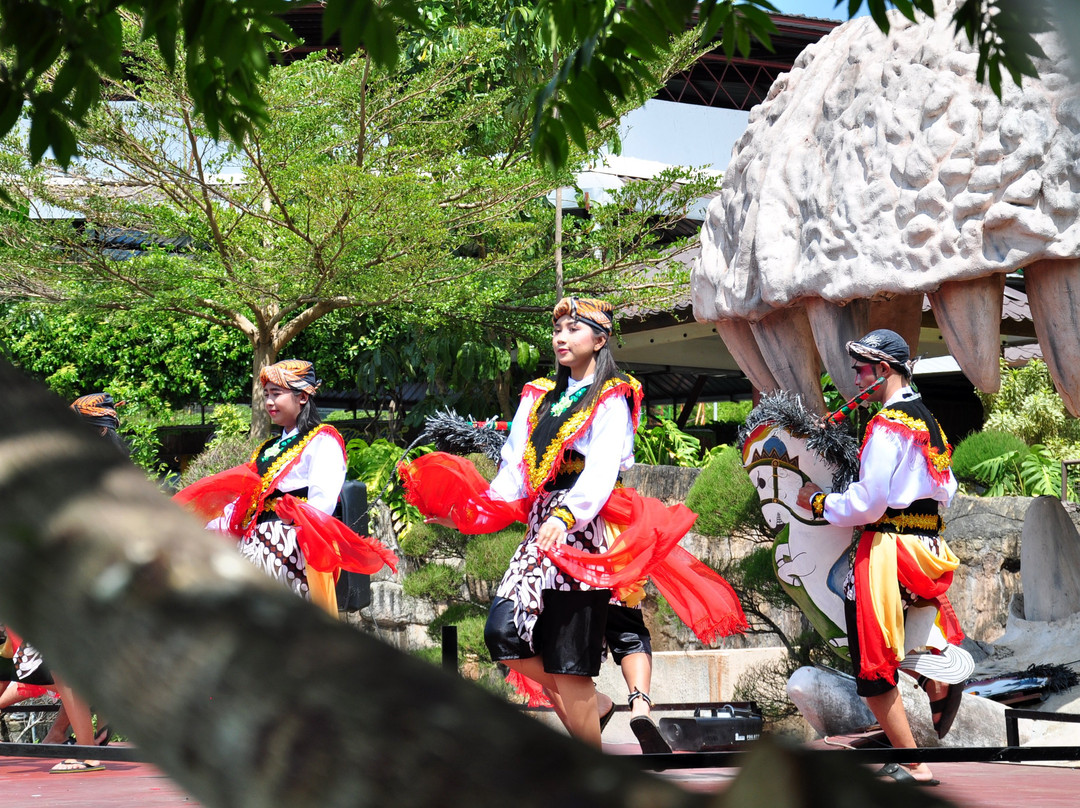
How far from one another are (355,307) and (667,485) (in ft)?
12.3

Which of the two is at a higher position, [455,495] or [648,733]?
[455,495]

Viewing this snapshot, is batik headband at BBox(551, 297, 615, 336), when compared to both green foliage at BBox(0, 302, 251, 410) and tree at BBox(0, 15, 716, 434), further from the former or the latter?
green foliage at BBox(0, 302, 251, 410)

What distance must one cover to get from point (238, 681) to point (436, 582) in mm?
7770

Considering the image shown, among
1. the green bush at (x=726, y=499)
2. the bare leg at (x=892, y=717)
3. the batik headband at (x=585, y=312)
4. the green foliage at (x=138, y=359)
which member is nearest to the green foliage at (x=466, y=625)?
the green bush at (x=726, y=499)

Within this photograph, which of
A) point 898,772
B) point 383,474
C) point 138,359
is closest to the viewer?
point 898,772

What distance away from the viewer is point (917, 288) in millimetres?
4348

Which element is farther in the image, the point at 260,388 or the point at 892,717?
the point at 260,388

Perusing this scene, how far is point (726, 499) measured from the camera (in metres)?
6.17

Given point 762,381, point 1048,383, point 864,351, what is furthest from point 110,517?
point 1048,383

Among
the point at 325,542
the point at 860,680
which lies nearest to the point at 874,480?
the point at 860,680

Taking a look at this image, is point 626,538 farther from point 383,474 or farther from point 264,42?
point 383,474

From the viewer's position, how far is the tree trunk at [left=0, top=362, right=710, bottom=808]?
0.57m

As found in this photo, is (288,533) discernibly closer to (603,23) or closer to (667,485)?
(603,23)

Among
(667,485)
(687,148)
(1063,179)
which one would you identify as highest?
(687,148)
